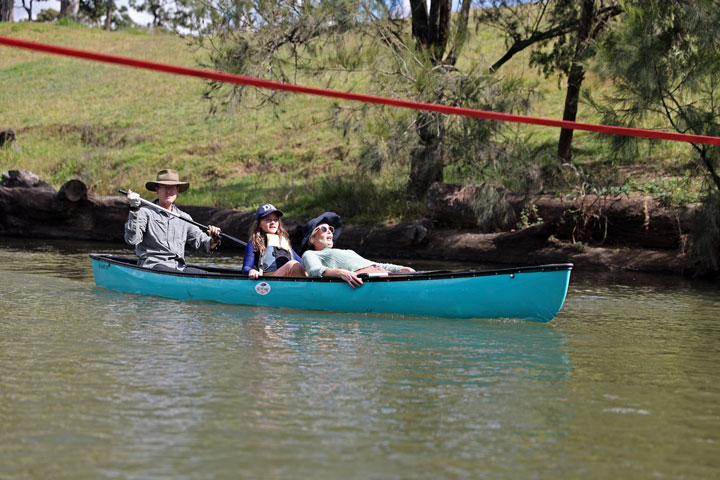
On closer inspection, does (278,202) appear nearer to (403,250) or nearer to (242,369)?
(403,250)

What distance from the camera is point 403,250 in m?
15.3

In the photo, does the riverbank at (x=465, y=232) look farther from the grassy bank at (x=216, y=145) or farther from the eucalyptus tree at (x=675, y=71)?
the eucalyptus tree at (x=675, y=71)

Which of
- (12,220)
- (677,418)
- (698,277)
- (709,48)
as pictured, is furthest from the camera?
(12,220)

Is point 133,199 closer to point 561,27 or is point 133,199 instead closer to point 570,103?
point 570,103

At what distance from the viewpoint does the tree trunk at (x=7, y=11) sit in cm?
5488

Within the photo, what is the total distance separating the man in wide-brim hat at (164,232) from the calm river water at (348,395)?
1.09 m

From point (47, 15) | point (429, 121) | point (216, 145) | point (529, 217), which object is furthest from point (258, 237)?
point (47, 15)

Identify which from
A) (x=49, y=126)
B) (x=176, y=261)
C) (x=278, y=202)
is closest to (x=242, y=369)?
(x=176, y=261)

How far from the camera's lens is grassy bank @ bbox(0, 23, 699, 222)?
16672 mm

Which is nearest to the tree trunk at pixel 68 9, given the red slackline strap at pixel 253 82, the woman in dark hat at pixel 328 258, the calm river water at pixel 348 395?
the calm river water at pixel 348 395

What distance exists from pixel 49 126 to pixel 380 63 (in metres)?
19.9

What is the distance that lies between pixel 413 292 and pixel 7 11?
5435 centimetres

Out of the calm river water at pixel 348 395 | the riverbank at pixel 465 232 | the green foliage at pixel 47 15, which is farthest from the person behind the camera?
the green foliage at pixel 47 15

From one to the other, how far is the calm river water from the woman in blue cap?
29.5 inches
